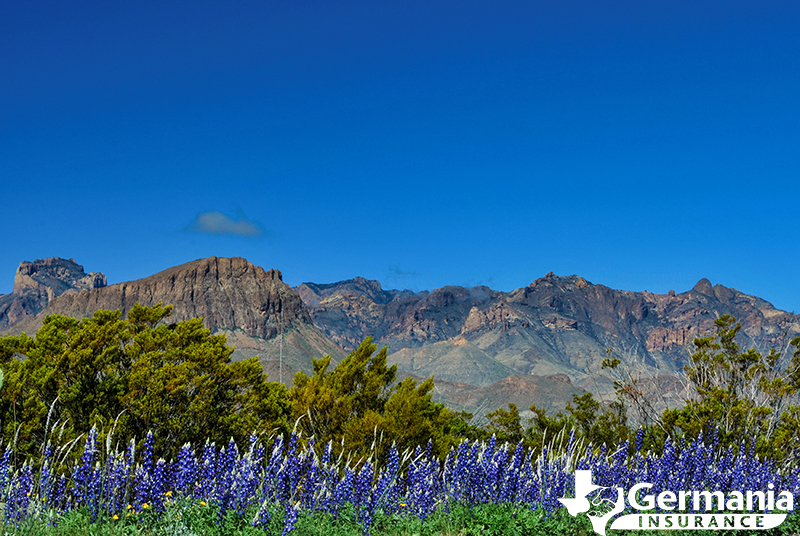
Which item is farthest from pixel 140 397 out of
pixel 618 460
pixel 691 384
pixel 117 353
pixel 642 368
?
pixel 691 384

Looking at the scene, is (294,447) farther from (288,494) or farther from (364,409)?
(364,409)

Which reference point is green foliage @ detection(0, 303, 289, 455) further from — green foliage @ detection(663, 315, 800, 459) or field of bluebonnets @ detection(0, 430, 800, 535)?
green foliage @ detection(663, 315, 800, 459)

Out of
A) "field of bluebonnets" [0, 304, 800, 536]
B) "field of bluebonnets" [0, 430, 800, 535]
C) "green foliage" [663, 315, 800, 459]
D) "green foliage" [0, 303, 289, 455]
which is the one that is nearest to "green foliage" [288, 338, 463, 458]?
"field of bluebonnets" [0, 304, 800, 536]

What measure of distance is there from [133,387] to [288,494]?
26.5ft

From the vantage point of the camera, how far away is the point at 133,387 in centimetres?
1461

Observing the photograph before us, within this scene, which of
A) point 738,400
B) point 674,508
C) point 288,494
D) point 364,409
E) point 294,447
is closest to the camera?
point 288,494

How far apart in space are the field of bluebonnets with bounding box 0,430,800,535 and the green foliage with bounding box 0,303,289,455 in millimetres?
5661

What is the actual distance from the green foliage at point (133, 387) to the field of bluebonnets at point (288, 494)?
18.6 feet

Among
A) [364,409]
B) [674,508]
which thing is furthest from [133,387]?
[674,508]

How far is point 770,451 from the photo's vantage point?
1500 cm

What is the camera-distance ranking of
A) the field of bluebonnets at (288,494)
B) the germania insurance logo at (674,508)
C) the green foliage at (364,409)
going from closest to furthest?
the field of bluebonnets at (288,494) → the germania insurance logo at (674,508) → the green foliage at (364,409)

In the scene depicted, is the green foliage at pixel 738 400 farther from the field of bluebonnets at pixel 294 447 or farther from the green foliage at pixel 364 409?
the green foliage at pixel 364 409

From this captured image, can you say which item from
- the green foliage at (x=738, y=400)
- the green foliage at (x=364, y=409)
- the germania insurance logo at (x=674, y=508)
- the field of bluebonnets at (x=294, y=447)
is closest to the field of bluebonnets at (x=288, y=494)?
the field of bluebonnets at (x=294, y=447)

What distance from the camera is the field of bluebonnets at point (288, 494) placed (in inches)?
278
